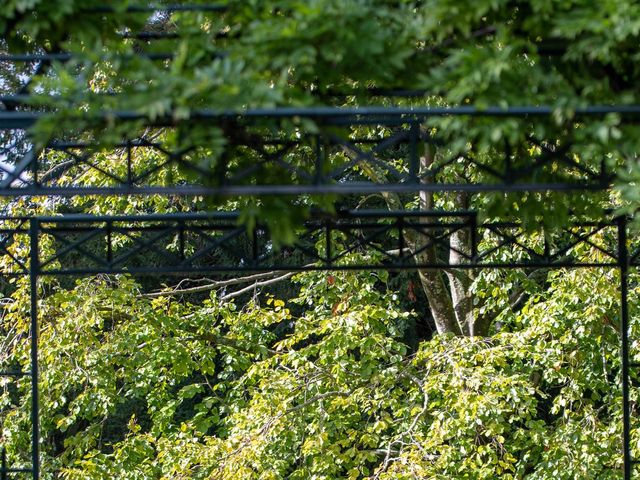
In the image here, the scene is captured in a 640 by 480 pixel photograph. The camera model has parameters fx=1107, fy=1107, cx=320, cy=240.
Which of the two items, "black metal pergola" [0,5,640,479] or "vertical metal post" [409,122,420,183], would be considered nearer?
"black metal pergola" [0,5,640,479]

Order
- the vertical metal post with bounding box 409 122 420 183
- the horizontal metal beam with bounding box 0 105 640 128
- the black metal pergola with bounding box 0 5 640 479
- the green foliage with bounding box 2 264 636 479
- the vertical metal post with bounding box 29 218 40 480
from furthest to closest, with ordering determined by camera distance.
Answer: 1. the green foliage with bounding box 2 264 636 479
2. the vertical metal post with bounding box 29 218 40 480
3. the vertical metal post with bounding box 409 122 420 183
4. the black metal pergola with bounding box 0 5 640 479
5. the horizontal metal beam with bounding box 0 105 640 128

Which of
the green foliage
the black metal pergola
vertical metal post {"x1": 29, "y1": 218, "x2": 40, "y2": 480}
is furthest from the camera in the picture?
the green foliage

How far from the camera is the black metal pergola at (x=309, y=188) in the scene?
554 centimetres

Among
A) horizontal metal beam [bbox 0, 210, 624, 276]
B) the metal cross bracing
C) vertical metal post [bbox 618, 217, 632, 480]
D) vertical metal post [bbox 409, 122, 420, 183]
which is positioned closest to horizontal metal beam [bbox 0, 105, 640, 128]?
horizontal metal beam [bbox 0, 210, 624, 276]

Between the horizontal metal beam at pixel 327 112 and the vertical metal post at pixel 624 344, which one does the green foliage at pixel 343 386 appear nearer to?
the vertical metal post at pixel 624 344

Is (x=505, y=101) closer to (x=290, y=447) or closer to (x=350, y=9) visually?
(x=350, y=9)

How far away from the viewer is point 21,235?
12.7 metres

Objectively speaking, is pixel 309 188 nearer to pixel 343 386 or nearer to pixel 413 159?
pixel 413 159

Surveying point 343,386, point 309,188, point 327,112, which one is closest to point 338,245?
point 343,386

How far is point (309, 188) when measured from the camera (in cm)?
545

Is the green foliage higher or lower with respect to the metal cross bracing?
lower

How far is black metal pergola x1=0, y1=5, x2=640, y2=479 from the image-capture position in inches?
218

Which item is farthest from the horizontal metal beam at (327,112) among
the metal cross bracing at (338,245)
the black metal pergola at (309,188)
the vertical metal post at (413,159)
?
the metal cross bracing at (338,245)

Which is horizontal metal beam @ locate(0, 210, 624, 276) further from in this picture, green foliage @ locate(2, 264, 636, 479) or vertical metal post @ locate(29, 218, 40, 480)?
green foliage @ locate(2, 264, 636, 479)
